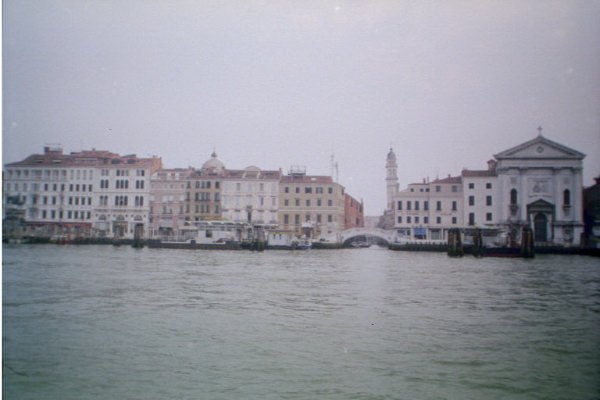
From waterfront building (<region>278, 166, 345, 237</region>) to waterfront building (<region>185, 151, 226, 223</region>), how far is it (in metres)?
2.25

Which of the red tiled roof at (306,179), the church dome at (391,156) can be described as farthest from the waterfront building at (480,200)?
the red tiled roof at (306,179)

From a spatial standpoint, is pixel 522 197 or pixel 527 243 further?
pixel 527 243

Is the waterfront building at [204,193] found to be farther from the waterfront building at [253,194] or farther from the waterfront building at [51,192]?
the waterfront building at [51,192]

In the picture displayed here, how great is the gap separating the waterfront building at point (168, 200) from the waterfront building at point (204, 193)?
0.73ft

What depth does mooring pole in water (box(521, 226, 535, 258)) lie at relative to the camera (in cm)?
896

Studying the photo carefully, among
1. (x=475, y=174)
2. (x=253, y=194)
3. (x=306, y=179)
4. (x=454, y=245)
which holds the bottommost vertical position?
(x=454, y=245)

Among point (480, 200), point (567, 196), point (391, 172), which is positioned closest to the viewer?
point (567, 196)

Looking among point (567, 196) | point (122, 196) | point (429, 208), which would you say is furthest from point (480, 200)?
point (122, 196)

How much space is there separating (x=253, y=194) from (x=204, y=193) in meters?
1.88

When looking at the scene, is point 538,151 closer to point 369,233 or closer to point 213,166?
point 369,233

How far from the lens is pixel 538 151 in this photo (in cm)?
619

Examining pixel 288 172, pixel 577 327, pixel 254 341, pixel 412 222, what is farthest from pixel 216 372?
pixel 288 172

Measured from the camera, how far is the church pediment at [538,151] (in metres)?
5.29

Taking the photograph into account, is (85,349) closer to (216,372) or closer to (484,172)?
(216,372)
